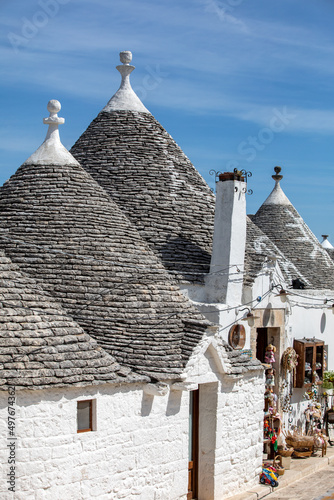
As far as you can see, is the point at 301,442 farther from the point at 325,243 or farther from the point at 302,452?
the point at 325,243

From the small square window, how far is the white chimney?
4412mm

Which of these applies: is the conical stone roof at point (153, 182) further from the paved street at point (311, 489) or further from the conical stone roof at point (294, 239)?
the conical stone roof at point (294, 239)

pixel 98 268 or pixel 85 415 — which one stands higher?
pixel 98 268

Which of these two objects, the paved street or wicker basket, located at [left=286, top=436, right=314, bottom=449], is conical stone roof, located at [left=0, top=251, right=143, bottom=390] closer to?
the paved street

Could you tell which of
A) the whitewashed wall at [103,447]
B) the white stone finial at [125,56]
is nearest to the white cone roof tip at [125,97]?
the white stone finial at [125,56]

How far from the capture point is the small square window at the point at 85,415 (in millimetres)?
9578

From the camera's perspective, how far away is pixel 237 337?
13594mm

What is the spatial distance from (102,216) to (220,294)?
8.89 feet

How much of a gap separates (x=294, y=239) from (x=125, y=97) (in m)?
6.88

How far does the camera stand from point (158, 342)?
11.0 metres

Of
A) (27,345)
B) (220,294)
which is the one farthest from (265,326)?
(27,345)

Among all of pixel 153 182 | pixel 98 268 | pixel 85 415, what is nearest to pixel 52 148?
pixel 153 182

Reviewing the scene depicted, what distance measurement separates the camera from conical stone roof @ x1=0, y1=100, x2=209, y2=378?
432 inches

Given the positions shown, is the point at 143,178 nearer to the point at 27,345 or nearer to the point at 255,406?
the point at 255,406
